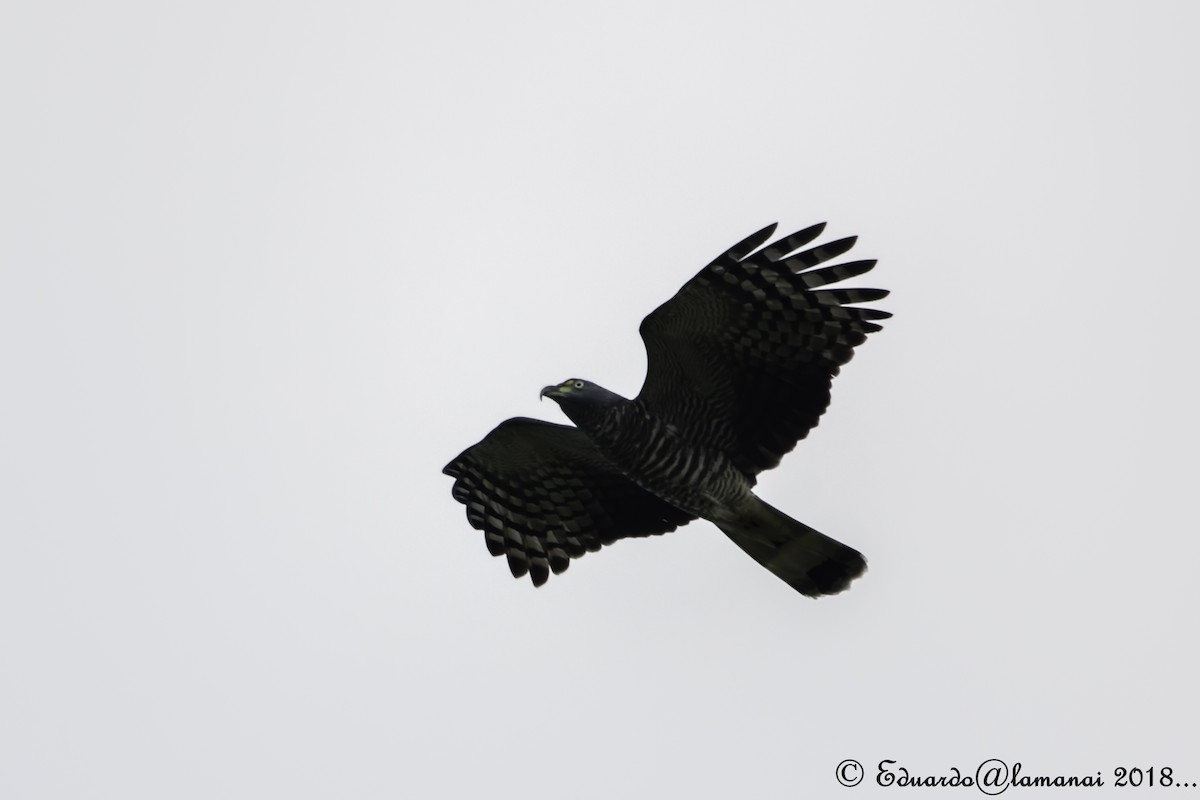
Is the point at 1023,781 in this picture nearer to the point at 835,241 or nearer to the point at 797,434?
the point at 797,434

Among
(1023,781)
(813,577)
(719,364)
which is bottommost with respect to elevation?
(1023,781)

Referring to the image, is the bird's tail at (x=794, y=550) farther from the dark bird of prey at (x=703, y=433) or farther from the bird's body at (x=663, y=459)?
the bird's body at (x=663, y=459)

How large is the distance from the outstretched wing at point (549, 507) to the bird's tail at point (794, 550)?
695 mm

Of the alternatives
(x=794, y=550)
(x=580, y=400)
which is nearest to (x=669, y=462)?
(x=580, y=400)

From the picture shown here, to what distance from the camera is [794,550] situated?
13219 mm

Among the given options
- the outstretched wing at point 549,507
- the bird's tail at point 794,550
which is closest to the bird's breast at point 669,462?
the bird's tail at point 794,550

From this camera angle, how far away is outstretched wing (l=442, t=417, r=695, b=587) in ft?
45.0

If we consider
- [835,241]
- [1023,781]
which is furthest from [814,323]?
[1023,781]

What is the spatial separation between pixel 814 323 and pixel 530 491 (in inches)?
114

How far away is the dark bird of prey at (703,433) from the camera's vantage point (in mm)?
12398

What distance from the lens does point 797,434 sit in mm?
12859

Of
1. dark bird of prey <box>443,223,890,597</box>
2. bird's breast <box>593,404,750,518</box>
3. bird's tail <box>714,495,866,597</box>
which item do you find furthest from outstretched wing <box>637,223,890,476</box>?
bird's tail <box>714,495,866,597</box>

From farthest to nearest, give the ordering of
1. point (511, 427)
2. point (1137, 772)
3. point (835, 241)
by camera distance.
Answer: point (1137, 772) → point (511, 427) → point (835, 241)

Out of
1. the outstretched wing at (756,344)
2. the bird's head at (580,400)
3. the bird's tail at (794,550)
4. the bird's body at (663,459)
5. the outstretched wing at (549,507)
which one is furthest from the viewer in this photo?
the outstretched wing at (549,507)
